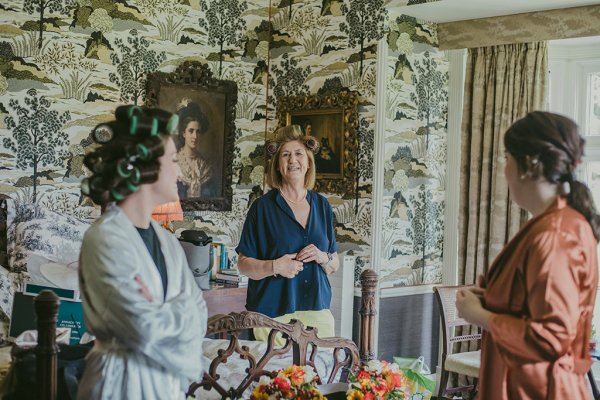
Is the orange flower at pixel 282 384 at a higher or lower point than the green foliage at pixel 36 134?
lower

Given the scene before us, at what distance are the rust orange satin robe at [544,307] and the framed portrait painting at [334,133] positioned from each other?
144 inches

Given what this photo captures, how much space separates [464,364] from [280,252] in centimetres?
176

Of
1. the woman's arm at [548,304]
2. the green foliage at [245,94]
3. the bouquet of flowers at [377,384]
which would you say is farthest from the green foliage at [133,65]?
the woman's arm at [548,304]

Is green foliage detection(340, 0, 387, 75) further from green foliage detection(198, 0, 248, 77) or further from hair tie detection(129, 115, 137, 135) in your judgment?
hair tie detection(129, 115, 137, 135)

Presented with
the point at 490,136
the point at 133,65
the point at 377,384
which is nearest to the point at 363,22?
the point at 490,136

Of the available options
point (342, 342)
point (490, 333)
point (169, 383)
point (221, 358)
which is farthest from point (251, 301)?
point (490, 333)

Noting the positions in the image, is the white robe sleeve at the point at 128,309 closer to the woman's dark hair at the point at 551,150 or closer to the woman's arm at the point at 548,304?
the woman's arm at the point at 548,304

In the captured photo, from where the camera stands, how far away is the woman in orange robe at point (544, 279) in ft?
6.38

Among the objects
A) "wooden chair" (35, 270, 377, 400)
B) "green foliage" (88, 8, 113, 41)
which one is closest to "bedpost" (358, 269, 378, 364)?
"wooden chair" (35, 270, 377, 400)

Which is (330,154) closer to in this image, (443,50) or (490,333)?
(443,50)

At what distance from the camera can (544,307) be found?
193cm

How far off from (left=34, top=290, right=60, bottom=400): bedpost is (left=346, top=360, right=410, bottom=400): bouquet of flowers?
111cm

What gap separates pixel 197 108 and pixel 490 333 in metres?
4.20

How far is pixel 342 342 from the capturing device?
3523 mm
